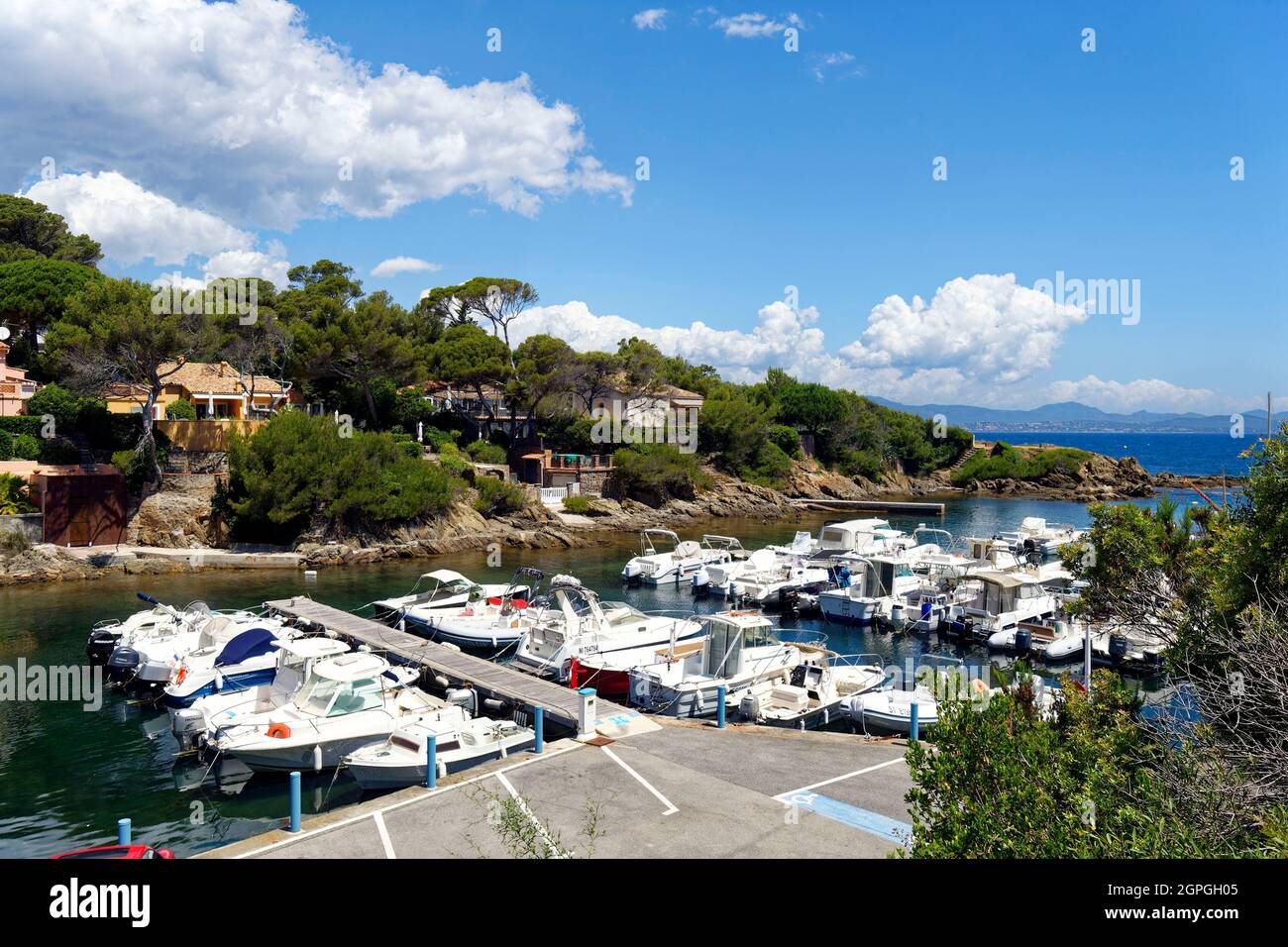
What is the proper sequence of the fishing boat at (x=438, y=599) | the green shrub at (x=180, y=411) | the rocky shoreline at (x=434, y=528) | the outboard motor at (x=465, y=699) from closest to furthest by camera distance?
the outboard motor at (x=465, y=699) → the fishing boat at (x=438, y=599) → the rocky shoreline at (x=434, y=528) → the green shrub at (x=180, y=411)

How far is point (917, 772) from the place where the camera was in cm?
823

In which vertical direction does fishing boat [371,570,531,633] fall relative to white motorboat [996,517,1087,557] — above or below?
below

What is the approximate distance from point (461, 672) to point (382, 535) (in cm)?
2799

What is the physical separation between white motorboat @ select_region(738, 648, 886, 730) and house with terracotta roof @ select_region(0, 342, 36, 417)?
45.8m

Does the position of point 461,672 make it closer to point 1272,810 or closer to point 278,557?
point 1272,810

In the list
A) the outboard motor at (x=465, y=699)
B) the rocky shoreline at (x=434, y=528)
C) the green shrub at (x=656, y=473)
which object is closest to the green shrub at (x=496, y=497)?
the rocky shoreline at (x=434, y=528)

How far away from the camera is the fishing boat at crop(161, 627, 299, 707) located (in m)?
22.0

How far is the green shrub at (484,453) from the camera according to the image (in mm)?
63656

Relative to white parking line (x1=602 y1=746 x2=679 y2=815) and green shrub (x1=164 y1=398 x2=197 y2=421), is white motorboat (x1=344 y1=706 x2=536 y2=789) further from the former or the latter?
green shrub (x1=164 y1=398 x2=197 y2=421)

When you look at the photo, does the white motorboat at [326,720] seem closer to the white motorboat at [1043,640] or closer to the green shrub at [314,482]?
the white motorboat at [1043,640]

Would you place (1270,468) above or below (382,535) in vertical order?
above

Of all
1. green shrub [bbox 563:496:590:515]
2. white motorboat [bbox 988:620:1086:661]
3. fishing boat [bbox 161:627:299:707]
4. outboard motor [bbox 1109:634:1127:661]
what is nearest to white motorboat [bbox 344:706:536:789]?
fishing boat [bbox 161:627:299:707]

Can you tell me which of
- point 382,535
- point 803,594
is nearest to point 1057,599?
point 803,594

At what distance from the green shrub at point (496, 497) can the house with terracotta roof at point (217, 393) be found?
526 inches
